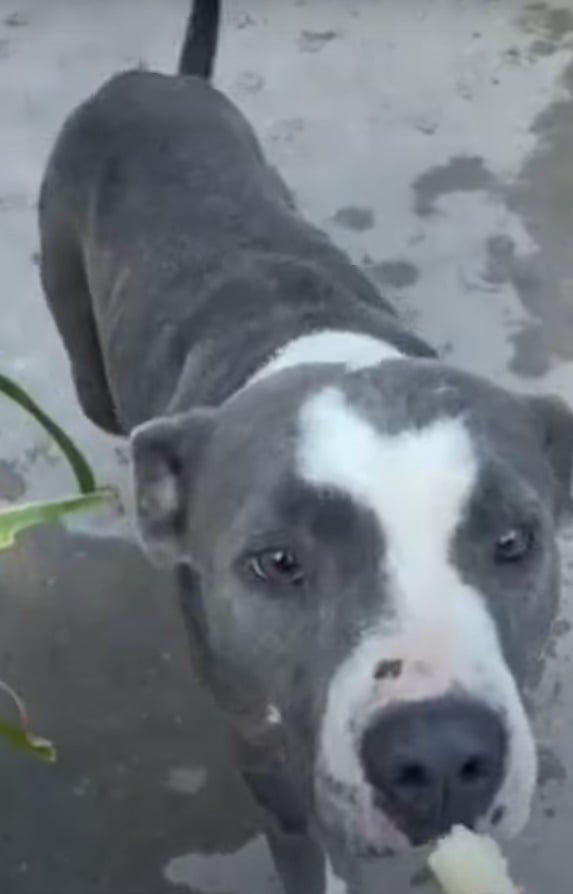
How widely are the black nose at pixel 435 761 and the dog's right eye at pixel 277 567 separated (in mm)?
222

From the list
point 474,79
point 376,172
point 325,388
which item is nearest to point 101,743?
point 325,388

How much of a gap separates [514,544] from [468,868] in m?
0.56

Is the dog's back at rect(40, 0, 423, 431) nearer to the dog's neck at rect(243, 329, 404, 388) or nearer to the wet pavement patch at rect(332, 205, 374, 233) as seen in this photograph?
the dog's neck at rect(243, 329, 404, 388)

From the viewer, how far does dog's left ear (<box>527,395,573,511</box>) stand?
2389mm

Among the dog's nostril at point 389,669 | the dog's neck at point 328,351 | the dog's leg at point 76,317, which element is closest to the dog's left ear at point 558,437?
the dog's neck at point 328,351

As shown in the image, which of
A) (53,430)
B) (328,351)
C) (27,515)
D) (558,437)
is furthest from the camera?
(328,351)

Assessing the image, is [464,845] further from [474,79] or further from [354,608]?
[474,79]

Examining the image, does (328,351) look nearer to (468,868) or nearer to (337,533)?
(337,533)

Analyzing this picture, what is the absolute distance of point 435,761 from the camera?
201cm

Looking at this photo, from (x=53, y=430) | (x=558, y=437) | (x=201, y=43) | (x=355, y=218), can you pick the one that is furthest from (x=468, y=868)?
(x=355, y=218)

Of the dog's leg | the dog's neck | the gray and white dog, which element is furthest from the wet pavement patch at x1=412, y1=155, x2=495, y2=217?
the dog's neck

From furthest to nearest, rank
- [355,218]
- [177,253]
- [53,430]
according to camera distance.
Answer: [355,218], [177,253], [53,430]

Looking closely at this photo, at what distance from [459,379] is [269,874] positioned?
0.85 metres

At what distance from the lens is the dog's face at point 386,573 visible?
2.04 metres
